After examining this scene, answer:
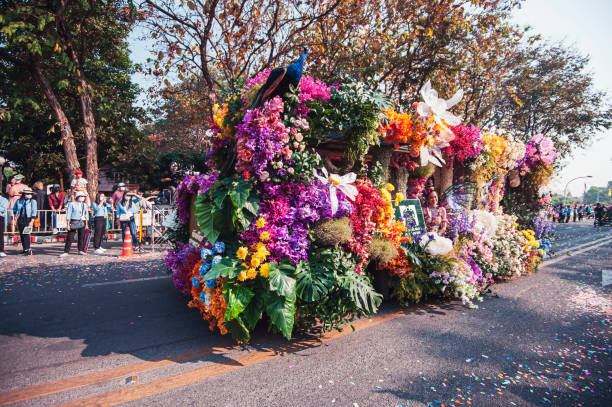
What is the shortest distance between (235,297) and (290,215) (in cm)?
99

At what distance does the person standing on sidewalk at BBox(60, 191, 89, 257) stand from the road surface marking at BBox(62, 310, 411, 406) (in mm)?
7823

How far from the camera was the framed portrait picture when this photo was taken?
508 cm

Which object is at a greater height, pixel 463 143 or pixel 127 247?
pixel 463 143

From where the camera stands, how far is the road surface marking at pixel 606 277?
7.05 metres

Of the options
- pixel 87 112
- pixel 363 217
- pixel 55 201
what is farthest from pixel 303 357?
pixel 87 112

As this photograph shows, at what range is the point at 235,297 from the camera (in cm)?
319

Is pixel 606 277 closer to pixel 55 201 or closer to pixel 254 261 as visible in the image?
pixel 254 261

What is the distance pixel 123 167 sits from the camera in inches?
897

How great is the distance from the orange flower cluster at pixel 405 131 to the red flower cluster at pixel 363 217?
95cm

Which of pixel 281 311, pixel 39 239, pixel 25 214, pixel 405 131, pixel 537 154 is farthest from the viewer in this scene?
pixel 39 239

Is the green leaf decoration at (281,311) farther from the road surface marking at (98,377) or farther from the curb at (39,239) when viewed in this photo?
the curb at (39,239)

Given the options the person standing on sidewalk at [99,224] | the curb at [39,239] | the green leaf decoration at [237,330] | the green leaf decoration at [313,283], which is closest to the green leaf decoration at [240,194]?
the green leaf decoration at [313,283]

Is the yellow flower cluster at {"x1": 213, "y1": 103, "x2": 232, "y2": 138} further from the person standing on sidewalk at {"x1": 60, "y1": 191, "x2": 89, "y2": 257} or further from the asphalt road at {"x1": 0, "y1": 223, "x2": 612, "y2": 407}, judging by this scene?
the person standing on sidewalk at {"x1": 60, "y1": 191, "x2": 89, "y2": 257}

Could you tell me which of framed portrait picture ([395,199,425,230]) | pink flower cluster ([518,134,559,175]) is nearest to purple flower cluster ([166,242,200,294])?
framed portrait picture ([395,199,425,230])
